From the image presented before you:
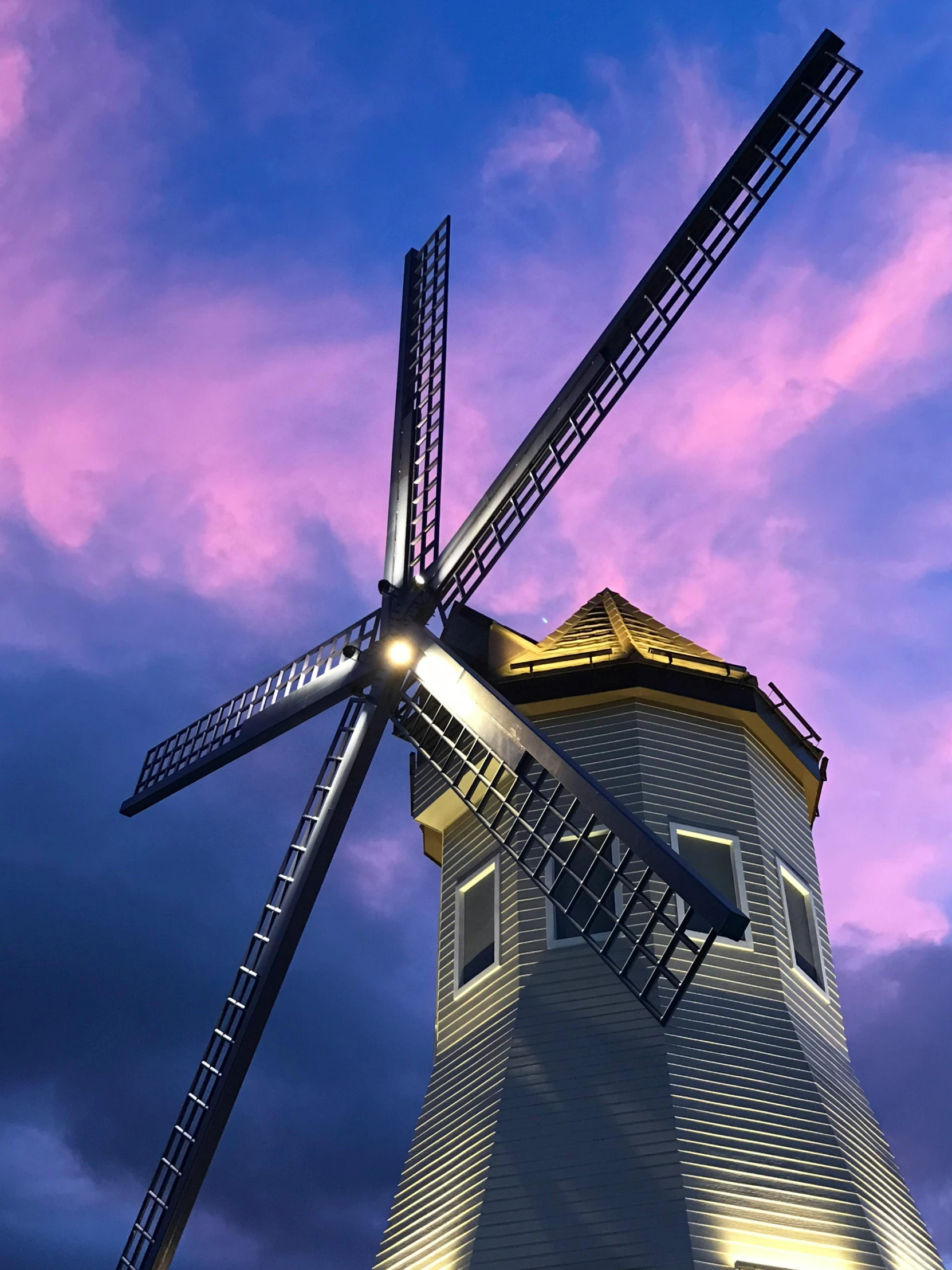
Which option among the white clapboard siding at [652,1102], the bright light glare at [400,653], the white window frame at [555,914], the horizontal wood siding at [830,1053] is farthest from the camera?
the bright light glare at [400,653]

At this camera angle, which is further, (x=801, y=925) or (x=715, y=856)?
(x=801, y=925)

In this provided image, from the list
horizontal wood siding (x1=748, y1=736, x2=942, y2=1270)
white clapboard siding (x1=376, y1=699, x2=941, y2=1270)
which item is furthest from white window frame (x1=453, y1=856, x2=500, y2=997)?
horizontal wood siding (x1=748, y1=736, x2=942, y2=1270)

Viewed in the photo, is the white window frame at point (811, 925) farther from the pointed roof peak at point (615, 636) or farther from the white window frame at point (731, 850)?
the pointed roof peak at point (615, 636)

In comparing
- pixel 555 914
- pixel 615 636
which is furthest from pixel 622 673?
pixel 555 914

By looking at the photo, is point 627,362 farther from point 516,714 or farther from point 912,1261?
point 912,1261

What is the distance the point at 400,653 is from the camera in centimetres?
1748

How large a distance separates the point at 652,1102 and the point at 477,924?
12.4ft

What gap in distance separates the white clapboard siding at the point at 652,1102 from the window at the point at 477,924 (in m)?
0.20

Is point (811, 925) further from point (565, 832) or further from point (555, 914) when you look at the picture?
point (565, 832)

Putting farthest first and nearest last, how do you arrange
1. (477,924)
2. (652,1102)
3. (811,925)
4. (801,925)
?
1. (811,925)
2. (801,925)
3. (477,924)
4. (652,1102)

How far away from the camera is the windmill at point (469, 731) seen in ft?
49.7

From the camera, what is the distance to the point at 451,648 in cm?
1877

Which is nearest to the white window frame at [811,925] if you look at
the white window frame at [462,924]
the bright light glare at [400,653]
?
the white window frame at [462,924]

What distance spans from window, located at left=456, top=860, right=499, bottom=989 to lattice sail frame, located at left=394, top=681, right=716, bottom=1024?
60 cm
